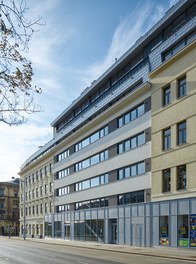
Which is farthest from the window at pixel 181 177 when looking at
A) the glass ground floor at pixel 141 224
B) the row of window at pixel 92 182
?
the row of window at pixel 92 182

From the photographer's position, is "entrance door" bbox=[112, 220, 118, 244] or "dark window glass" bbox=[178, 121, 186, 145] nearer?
"dark window glass" bbox=[178, 121, 186, 145]

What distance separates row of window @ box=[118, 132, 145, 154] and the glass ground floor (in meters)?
5.93

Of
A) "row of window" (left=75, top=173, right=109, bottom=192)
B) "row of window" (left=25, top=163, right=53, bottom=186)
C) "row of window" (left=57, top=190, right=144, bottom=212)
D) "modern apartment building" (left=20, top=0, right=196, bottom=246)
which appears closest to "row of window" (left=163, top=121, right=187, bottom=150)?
"modern apartment building" (left=20, top=0, right=196, bottom=246)

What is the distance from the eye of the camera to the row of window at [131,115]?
41.9 metres

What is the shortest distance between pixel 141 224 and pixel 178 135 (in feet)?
30.7

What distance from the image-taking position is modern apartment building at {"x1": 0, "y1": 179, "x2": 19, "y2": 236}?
124 m

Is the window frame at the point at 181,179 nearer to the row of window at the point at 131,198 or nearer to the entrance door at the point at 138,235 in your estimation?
the row of window at the point at 131,198

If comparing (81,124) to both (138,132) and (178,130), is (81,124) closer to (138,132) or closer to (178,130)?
(138,132)

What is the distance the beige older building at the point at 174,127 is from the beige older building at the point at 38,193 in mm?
37886

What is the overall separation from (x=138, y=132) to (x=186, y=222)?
11657 millimetres

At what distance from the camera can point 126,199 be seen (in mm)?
43938

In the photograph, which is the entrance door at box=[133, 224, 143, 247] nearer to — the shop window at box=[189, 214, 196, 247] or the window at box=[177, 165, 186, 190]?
the window at box=[177, 165, 186, 190]

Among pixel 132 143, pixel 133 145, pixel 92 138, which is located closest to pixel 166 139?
pixel 133 145

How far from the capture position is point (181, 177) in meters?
34.0
